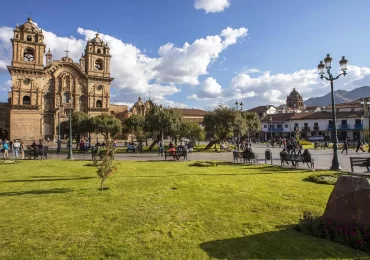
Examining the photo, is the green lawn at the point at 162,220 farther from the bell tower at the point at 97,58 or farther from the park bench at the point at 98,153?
the bell tower at the point at 97,58

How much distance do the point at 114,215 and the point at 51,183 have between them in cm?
562

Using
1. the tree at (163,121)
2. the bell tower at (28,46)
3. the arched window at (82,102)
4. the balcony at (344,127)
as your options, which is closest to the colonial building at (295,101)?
the balcony at (344,127)

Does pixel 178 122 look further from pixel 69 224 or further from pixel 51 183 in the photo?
pixel 69 224

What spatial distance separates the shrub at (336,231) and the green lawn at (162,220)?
0.17m

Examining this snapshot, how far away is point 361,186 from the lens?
4.91m

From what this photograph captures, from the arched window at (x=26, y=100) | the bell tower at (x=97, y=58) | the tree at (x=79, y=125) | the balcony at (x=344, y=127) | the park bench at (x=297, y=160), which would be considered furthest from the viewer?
the balcony at (x=344, y=127)

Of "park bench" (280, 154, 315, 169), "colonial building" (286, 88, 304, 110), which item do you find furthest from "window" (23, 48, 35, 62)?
"colonial building" (286, 88, 304, 110)

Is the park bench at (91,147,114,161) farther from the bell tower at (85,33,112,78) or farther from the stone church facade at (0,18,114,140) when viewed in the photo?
the bell tower at (85,33,112,78)

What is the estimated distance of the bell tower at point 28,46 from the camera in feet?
169

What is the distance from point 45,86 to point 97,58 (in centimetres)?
1304

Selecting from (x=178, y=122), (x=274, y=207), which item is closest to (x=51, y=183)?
(x=274, y=207)

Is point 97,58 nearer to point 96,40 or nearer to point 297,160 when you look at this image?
point 96,40

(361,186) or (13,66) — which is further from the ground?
(13,66)

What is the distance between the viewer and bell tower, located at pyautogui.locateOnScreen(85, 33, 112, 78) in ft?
196
